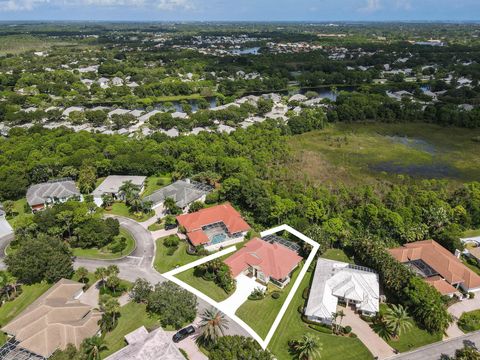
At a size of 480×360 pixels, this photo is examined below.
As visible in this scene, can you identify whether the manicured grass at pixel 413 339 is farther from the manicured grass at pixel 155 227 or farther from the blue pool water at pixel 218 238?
the manicured grass at pixel 155 227

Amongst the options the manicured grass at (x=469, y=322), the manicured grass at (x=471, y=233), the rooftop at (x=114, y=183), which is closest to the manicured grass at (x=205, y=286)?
the manicured grass at (x=469, y=322)

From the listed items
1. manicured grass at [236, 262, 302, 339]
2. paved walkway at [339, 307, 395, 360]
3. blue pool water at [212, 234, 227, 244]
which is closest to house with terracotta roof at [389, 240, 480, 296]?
paved walkway at [339, 307, 395, 360]

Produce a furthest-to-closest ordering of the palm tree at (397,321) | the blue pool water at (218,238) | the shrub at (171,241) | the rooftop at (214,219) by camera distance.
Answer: the rooftop at (214,219) < the blue pool water at (218,238) < the shrub at (171,241) < the palm tree at (397,321)

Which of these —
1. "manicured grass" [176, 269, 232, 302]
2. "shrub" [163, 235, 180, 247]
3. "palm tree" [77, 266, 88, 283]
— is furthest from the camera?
"shrub" [163, 235, 180, 247]

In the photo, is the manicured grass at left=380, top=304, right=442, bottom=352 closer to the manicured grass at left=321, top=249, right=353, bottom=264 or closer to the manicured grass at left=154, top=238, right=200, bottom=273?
the manicured grass at left=321, top=249, right=353, bottom=264

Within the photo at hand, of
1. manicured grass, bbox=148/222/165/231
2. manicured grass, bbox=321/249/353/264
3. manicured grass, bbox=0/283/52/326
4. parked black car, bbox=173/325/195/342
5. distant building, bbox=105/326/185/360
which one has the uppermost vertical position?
distant building, bbox=105/326/185/360
